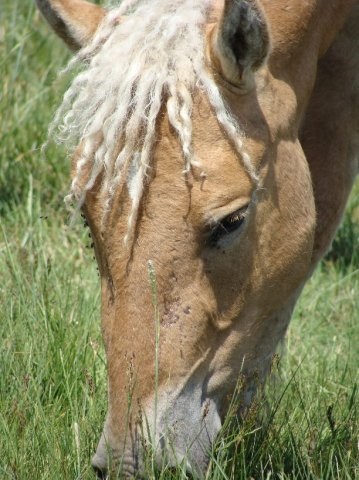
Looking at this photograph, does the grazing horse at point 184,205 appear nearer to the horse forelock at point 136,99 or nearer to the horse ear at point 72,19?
the horse forelock at point 136,99

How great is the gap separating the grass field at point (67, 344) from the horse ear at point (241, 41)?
2.99 feet

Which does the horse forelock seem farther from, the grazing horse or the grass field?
the grass field

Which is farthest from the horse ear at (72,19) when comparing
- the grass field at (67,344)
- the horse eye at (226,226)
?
the horse eye at (226,226)

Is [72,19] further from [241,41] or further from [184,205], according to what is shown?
[184,205]

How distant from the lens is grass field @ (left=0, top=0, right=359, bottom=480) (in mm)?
2996

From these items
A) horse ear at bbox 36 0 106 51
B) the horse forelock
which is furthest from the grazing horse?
horse ear at bbox 36 0 106 51

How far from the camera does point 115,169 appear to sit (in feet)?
9.03

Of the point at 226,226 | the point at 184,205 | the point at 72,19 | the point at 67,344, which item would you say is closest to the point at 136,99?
the point at 184,205

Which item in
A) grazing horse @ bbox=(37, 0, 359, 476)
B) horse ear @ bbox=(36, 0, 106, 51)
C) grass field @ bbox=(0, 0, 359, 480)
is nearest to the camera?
grazing horse @ bbox=(37, 0, 359, 476)

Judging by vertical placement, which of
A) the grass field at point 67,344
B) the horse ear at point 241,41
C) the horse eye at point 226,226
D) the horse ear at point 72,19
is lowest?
the grass field at point 67,344

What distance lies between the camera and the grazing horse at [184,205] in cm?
270

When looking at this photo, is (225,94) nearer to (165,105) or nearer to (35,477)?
(165,105)

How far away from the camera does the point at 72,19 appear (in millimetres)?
3219

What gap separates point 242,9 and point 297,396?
1.54 m
